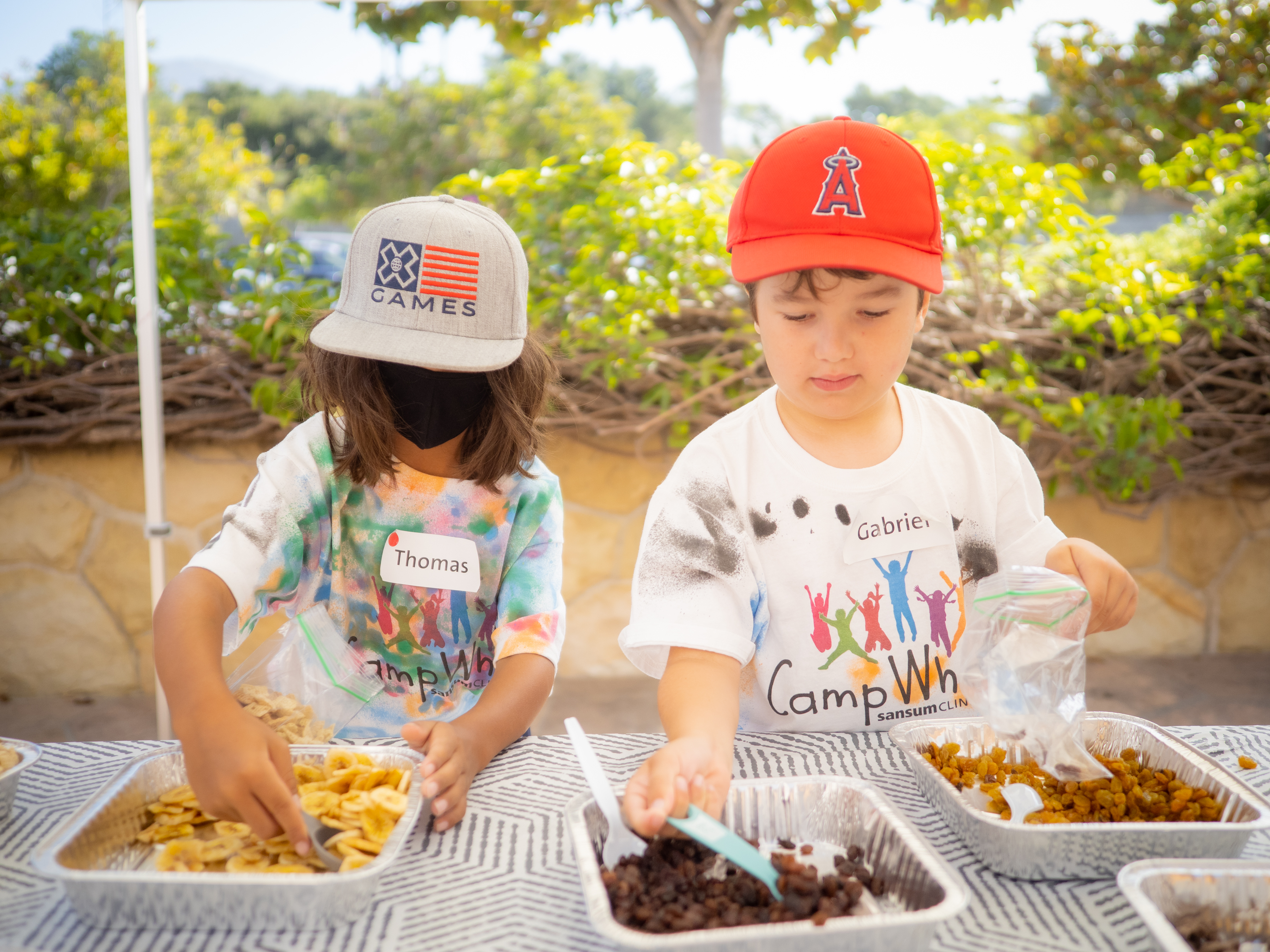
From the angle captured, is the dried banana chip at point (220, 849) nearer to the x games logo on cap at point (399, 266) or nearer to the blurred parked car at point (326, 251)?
the x games logo on cap at point (399, 266)

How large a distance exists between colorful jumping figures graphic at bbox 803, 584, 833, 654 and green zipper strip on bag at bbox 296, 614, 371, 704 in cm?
74

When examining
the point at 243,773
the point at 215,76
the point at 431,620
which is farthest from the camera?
the point at 215,76

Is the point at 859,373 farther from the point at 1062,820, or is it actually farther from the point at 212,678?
the point at 212,678

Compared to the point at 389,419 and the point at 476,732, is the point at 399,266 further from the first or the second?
the point at 476,732

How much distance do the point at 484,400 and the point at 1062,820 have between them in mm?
961

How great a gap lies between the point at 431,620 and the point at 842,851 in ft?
2.52

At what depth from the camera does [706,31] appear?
13.0ft

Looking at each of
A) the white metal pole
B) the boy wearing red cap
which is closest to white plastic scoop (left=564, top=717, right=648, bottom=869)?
the boy wearing red cap

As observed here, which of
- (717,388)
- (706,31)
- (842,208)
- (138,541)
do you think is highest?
(706,31)

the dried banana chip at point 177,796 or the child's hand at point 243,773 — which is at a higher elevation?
the child's hand at point 243,773

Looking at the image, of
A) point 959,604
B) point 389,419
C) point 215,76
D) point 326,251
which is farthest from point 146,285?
point 215,76

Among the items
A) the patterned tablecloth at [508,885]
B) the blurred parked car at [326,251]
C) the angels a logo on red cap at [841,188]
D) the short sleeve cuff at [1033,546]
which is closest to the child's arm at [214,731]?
the patterned tablecloth at [508,885]

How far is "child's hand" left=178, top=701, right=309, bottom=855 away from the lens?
895mm

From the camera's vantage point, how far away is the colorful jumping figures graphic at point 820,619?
135 cm
